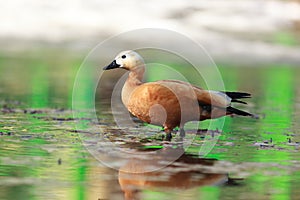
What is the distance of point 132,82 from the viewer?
10.8m

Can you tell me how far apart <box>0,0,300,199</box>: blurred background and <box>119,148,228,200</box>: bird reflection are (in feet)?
0.51

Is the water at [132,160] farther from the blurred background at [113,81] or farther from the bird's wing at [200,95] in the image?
the bird's wing at [200,95]

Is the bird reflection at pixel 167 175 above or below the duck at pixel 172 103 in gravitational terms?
below

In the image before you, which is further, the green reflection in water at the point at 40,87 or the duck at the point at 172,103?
the green reflection in water at the point at 40,87

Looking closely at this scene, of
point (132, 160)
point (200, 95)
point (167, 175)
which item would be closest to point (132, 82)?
point (200, 95)

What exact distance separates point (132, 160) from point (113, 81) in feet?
38.2

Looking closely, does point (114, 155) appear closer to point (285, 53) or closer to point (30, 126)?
point (30, 126)

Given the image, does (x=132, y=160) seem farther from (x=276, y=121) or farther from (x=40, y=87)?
(x=40, y=87)

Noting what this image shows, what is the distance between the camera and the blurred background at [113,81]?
777cm

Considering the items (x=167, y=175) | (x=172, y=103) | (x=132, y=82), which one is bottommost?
(x=167, y=175)

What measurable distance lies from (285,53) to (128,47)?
5.68 metres

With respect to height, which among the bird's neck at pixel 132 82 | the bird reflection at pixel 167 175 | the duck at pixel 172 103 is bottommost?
the bird reflection at pixel 167 175

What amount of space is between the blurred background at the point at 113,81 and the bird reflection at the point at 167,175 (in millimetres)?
156

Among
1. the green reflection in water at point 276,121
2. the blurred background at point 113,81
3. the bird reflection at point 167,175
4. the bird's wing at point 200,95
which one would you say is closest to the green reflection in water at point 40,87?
the blurred background at point 113,81
